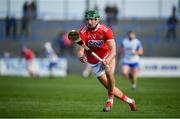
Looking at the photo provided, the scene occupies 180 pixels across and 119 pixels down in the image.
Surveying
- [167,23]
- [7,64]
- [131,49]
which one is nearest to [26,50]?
[7,64]

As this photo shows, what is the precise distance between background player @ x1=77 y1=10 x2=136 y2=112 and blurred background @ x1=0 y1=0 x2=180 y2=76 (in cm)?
2685

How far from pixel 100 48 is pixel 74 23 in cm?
2949

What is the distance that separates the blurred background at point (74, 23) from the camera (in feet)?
143

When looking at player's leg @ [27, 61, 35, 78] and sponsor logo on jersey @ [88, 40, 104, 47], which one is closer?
sponsor logo on jersey @ [88, 40, 104, 47]

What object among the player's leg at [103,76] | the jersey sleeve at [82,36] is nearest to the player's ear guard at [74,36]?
the jersey sleeve at [82,36]

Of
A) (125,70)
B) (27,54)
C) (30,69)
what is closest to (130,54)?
(125,70)

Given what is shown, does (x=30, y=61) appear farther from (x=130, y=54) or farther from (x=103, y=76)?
(x=103, y=76)

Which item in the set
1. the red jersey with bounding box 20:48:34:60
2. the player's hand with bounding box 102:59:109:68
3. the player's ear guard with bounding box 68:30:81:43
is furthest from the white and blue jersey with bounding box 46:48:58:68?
the player's ear guard with bounding box 68:30:81:43

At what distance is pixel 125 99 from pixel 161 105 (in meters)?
2.32

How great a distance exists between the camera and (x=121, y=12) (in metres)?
44.5

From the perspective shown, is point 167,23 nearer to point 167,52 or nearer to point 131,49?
point 167,52

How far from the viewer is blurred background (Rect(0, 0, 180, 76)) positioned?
143 feet

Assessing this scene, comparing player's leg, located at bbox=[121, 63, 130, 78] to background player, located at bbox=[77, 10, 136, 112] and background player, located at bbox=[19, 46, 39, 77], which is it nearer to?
background player, located at bbox=[77, 10, 136, 112]

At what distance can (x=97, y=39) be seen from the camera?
637 inches
